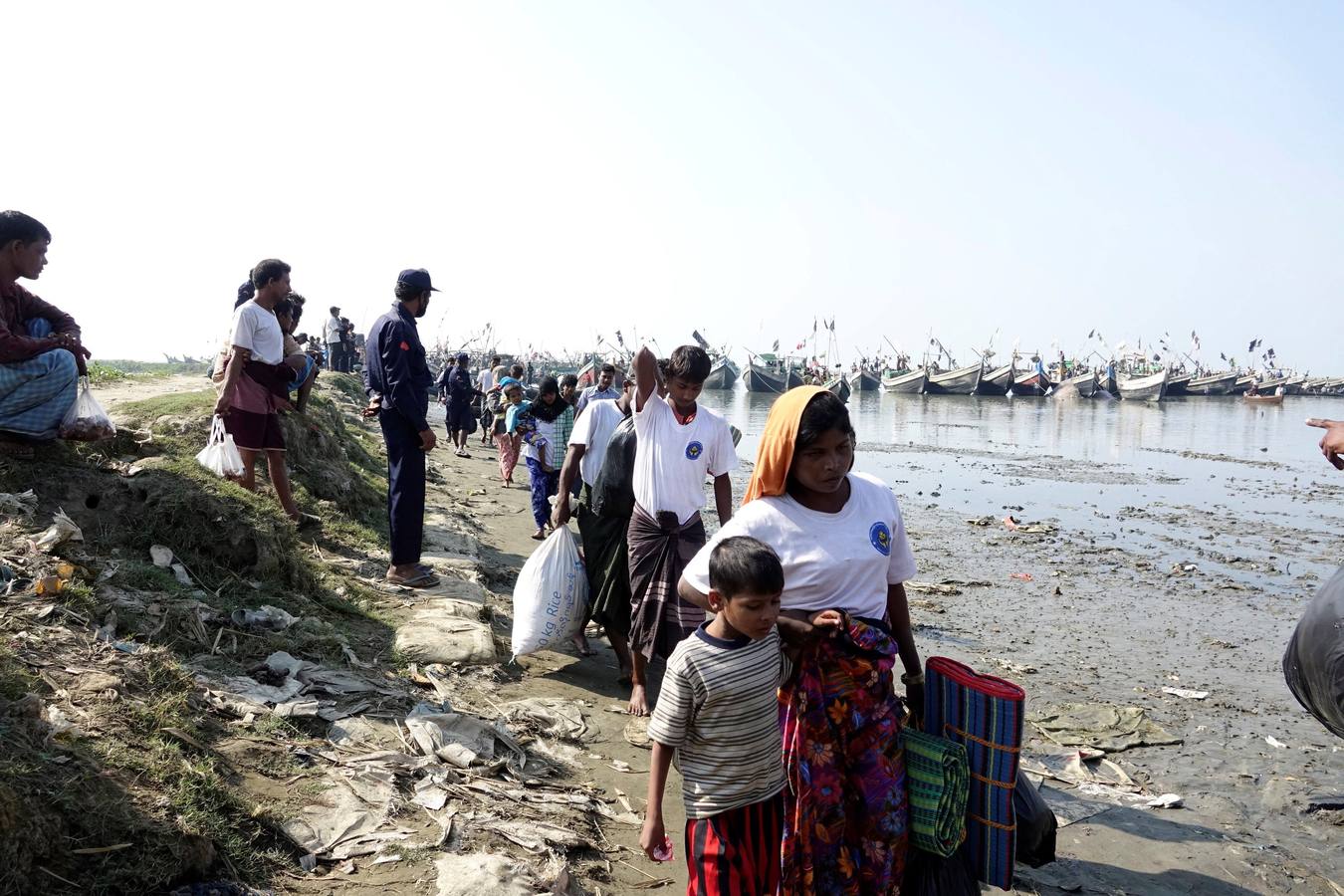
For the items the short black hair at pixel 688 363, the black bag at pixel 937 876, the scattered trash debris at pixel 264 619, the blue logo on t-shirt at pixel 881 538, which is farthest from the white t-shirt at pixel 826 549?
the scattered trash debris at pixel 264 619

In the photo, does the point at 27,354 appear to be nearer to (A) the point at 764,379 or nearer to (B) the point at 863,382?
(A) the point at 764,379

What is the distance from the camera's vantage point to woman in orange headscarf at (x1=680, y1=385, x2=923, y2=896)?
2256 millimetres

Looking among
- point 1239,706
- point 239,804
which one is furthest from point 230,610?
point 1239,706

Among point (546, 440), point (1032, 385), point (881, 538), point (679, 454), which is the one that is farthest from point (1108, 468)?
point (1032, 385)

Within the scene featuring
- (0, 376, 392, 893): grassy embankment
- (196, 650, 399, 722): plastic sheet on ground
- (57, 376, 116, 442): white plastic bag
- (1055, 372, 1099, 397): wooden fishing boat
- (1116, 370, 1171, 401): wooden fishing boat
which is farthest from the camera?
(1055, 372, 1099, 397): wooden fishing boat

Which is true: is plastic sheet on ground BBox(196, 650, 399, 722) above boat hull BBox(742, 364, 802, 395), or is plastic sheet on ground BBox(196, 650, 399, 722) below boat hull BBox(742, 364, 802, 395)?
below

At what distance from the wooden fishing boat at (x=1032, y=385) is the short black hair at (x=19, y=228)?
192 feet

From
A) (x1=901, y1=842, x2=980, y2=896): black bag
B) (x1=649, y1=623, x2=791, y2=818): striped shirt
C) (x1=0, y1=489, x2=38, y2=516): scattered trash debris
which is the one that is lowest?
(x1=901, y1=842, x2=980, y2=896): black bag

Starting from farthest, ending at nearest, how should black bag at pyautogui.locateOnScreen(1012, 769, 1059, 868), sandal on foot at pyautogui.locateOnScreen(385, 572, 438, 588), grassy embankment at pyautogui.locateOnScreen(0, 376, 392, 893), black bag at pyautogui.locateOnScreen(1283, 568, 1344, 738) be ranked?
1. sandal on foot at pyautogui.locateOnScreen(385, 572, 438, 588)
2. black bag at pyautogui.locateOnScreen(1283, 568, 1344, 738)
3. black bag at pyautogui.locateOnScreen(1012, 769, 1059, 868)
4. grassy embankment at pyautogui.locateOnScreen(0, 376, 392, 893)

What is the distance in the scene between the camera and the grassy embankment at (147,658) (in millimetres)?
2156

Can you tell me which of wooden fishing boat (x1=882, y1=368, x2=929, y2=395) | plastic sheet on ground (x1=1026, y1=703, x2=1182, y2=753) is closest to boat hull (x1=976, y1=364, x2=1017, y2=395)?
wooden fishing boat (x1=882, y1=368, x2=929, y2=395)

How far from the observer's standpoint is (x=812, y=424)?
91.0 inches

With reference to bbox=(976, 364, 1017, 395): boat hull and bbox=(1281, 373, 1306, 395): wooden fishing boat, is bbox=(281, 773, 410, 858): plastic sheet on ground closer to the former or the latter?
bbox=(976, 364, 1017, 395): boat hull

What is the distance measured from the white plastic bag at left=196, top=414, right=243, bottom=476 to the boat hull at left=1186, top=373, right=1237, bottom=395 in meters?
62.6
